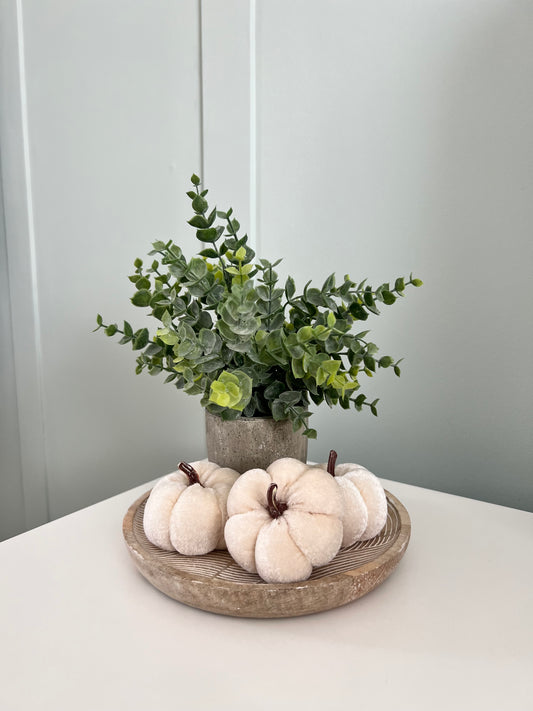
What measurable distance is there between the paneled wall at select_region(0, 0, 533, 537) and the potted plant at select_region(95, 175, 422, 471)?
0.28 meters

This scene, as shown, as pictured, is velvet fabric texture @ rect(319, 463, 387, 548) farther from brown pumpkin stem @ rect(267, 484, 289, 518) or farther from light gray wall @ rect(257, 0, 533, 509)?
light gray wall @ rect(257, 0, 533, 509)

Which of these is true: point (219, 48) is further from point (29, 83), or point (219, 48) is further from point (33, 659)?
point (33, 659)

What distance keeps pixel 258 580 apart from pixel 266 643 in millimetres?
57

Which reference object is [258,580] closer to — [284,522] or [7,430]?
[284,522]

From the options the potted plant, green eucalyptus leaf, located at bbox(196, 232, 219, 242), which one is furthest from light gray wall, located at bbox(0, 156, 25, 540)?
green eucalyptus leaf, located at bbox(196, 232, 219, 242)

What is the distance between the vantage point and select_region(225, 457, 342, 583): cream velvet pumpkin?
0.51m

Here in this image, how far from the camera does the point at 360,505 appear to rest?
1.91 ft

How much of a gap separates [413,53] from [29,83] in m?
0.96

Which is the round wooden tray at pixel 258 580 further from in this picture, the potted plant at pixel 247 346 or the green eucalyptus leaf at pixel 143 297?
the green eucalyptus leaf at pixel 143 297

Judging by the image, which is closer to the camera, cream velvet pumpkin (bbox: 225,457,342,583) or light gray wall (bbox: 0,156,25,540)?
cream velvet pumpkin (bbox: 225,457,342,583)

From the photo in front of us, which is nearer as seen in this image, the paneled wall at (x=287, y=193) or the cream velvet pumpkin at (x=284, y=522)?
the cream velvet pumpkin at (x=284, y=522)

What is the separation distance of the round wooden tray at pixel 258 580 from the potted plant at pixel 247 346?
131 millimetres

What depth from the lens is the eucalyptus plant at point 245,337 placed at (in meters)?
0.58

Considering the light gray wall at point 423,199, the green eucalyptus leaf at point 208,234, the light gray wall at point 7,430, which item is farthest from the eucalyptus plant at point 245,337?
the light gray wall at point 7,430
